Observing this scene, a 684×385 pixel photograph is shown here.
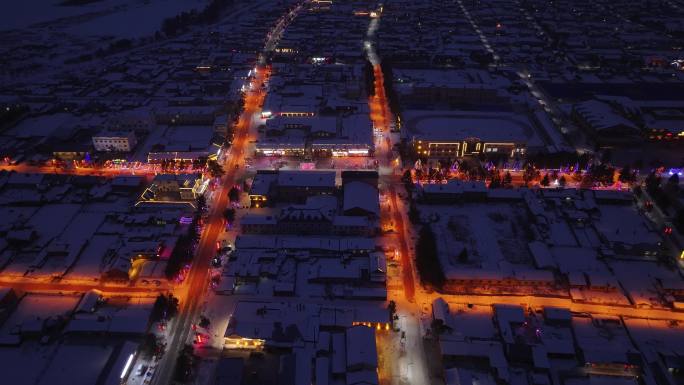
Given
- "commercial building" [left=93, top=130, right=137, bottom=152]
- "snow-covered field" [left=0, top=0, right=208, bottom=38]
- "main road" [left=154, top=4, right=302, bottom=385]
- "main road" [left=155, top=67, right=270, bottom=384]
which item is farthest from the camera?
"snow-covered field" [left=0, top=0, right=208, bottom=38]

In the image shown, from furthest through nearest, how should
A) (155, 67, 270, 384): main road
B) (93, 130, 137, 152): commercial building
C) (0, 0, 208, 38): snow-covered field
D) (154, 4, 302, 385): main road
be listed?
(0, 0, 208, 38): snow-covered field → (93, 130, 137, 152): commercial building → (154, 4, 302, 385): main road → (155, 67, 270, 384): main road

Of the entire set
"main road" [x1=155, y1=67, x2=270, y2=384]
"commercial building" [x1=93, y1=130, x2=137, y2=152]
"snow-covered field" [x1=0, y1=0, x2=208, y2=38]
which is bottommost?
"main road" [x1=155, y1=67, x2=270, y2=384]

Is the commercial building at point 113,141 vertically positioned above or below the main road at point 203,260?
above

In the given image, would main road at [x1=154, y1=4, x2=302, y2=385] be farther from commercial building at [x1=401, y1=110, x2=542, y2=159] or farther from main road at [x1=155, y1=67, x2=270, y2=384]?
commercial building at [x1=401, y1=110, x2=542, y2=159]

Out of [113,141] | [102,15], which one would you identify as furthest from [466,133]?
[102,15]

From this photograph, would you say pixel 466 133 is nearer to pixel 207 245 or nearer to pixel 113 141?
pixel 207 245

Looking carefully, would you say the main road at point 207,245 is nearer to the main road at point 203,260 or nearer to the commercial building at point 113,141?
the main road at point 203,260

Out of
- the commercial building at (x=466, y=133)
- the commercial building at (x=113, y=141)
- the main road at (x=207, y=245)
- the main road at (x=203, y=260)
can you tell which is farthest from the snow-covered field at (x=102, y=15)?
the commercial building at (x=466, y=133)

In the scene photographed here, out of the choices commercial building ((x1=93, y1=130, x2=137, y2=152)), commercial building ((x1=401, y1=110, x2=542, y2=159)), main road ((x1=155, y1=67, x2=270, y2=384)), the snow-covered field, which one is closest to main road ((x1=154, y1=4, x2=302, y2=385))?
main road ((x1=155, y1=67, x2=270, y2=384))
